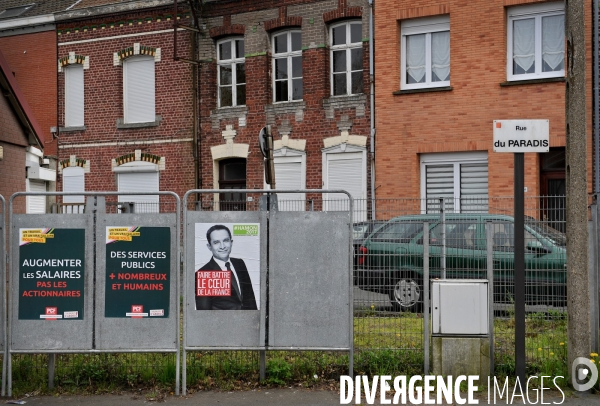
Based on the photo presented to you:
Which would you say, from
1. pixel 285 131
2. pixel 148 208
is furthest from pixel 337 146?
pixel 148 208

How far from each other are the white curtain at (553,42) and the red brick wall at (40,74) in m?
16.1

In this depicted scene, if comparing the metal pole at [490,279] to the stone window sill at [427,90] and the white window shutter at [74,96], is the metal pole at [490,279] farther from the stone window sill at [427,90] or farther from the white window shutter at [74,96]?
the white window shutter at [74,96]

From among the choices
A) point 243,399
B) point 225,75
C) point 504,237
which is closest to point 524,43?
point 225,75

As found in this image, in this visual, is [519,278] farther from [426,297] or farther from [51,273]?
[51,273]

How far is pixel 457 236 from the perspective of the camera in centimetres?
923

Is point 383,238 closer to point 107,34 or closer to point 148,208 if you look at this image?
point 148,208

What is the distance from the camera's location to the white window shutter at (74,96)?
27.2 meters

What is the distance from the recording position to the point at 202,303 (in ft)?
28.3

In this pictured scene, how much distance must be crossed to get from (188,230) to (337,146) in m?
14.5

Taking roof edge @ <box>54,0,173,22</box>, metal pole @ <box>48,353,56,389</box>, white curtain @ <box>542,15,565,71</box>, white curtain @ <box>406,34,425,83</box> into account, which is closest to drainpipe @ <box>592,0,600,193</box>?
white curtain @ <box>542,15,565,71</box>

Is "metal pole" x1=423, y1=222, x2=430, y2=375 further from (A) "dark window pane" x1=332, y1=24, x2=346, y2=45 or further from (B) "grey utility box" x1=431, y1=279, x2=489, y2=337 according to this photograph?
(A) "dark window pane" x1=332, y1=24, x2=346, y2=45

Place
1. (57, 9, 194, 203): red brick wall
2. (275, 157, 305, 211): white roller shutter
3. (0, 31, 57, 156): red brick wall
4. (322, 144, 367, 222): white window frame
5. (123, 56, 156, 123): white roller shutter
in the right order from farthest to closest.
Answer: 1. (0, 31, 57, 156): red brick wall
2. (123, 56, 156, 123): white roller shutter
3. (57, 9, 194, 203): red brick wall
4. (275, 157, 305, 211): white roller shutter
5. (322, 144, 367, 222): white window frame

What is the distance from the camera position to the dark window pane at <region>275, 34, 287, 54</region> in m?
24.1

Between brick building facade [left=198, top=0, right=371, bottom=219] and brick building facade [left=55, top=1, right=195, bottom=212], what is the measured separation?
2.69ft
